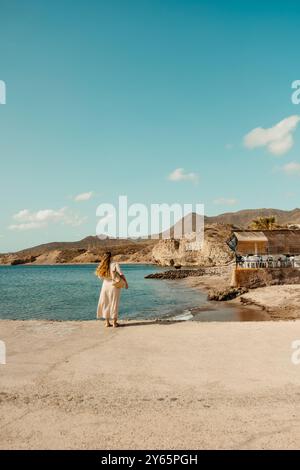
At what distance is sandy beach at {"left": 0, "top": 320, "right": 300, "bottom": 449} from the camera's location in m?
4.06

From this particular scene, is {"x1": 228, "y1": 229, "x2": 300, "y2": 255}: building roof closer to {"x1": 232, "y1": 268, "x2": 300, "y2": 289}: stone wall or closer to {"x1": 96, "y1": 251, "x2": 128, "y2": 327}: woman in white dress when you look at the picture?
{"x1": 232, "y1": 268, "x2": 300, "y2": 289}: stone wall

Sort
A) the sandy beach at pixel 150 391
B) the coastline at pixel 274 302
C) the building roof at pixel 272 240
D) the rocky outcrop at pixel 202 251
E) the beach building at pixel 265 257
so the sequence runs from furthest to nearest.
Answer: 1. the rocky outcrop at pixel 202 251
2. the building roof at pixel 272 240
3. the beach building at pixel 265 257
4. the coastline at pixel 274 302
5. the sandy beach at pixel 150 391

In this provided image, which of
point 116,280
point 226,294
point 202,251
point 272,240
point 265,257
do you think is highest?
point 272,240

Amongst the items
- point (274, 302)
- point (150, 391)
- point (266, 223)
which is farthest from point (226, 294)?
point (266, 223)

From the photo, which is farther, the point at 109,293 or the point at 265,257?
the point at 265,257

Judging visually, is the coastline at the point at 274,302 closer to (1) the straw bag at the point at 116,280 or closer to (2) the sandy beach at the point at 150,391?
(1) the straw bag at the point at 116,280

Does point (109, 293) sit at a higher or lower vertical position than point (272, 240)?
lower

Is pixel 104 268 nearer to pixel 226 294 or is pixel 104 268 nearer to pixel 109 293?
pixel 109 293

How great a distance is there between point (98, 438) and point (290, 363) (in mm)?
4057

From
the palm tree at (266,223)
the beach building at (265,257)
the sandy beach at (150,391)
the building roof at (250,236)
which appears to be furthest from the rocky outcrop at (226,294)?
the palm tree at (266,223)

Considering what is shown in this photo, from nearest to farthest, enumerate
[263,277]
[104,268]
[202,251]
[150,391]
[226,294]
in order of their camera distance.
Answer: [150,391] < [104,268] < [226,294] < [263,277] < [202,251]

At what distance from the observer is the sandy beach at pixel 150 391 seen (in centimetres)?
406

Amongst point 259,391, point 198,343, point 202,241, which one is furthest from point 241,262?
point 202,241

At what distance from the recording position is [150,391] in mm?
5391
